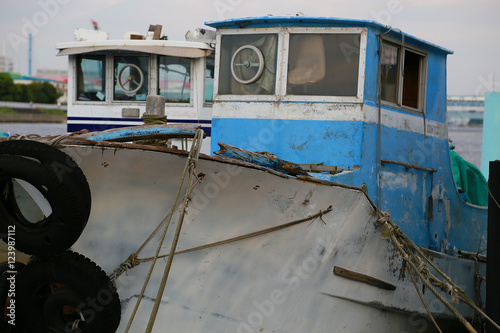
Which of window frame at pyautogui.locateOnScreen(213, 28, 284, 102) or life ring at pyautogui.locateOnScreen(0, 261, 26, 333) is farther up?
window frame at pyautogui.locateOnScreen(213, 28, 284, 102)

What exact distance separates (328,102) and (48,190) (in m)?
2.72

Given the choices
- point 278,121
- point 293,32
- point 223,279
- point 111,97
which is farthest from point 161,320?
point 111,97

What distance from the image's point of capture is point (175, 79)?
11023mm

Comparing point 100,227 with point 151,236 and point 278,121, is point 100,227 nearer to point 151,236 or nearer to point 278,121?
point 151,236

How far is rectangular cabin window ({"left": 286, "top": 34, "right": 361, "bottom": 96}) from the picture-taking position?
5.61 m

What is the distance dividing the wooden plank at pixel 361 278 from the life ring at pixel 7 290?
2288 millimetres

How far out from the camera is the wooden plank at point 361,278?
4691mm

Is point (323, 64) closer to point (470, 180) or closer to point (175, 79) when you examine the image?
point (470, 180)

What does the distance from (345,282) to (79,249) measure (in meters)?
2.00

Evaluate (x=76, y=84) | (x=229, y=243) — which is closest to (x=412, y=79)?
(x=229, y=243)

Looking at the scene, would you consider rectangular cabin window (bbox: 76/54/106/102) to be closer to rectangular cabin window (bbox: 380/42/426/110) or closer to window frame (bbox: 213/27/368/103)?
window frame (bbox: 213/27/368/103)

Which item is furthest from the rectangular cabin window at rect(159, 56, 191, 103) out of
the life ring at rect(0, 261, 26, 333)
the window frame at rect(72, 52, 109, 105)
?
the life ring at rect(0, 261, 26, 333)

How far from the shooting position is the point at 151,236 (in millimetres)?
4480

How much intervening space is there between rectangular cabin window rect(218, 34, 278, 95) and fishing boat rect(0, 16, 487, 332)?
14mm
